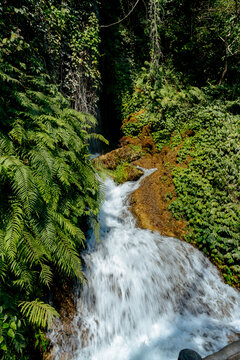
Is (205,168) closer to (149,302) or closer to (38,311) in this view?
(149,302)

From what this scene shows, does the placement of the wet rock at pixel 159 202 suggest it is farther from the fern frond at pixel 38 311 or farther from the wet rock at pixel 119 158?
the fern frond at pixel 38 311

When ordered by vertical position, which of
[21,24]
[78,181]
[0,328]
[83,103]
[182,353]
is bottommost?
[0,328]

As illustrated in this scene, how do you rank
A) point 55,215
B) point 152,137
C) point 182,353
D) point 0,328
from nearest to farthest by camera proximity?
point 182,353, point 0,328, point 55,215, point 152,137

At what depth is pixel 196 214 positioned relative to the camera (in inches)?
191

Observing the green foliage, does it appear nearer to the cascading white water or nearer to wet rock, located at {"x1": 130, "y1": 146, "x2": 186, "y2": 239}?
the cascading white water

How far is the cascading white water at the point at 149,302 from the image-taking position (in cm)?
295

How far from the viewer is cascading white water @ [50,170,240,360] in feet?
9.69

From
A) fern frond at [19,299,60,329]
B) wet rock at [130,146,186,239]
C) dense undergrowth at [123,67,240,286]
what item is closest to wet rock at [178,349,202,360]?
fern frond at [19,299,60,329]

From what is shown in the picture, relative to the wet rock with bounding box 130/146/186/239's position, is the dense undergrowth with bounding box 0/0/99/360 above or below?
above

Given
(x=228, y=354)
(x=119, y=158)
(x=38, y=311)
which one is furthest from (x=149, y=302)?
(x=119, y=158)

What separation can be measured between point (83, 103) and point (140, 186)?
3812 mm

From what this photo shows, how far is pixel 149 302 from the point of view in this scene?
3.51 meters

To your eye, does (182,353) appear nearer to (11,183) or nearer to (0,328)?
(0,328)

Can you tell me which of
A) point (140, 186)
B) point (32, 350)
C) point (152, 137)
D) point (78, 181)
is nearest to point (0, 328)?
point (32, 350)
